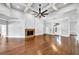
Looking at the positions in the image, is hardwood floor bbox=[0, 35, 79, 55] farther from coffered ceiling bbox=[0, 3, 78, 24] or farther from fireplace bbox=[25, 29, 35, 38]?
coffered ceiling bbox=[0, 3, 78, 24]

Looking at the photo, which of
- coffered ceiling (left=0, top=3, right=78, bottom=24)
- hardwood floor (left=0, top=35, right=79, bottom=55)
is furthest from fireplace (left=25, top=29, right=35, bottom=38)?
coffered ceiling (left=0, top=3, right=78, bottom=24)

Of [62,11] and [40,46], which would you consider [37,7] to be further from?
[40,46]

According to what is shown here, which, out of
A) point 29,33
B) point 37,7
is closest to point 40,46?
point 29,33

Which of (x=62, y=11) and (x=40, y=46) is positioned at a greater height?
(x=62, y=11)

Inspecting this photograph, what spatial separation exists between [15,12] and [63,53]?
108cm

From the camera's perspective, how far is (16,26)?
2279 mm

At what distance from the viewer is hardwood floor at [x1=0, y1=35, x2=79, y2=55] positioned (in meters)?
2.27

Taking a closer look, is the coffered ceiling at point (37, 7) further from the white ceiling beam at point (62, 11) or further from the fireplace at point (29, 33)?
the fireplace at point (29, 33)

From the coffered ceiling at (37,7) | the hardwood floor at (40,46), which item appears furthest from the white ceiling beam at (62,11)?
the hardwood floor at (40,46)

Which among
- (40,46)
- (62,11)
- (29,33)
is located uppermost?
(62,11)

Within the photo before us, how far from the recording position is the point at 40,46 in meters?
2.29

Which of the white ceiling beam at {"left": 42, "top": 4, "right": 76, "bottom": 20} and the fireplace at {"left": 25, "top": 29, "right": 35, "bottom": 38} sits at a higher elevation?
the white ceiling beam at {"left": 42, "top": 4, "right": 76, "bottom": 20}

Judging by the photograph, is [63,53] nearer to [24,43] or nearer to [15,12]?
[24,43]

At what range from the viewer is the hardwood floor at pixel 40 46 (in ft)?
7.45
